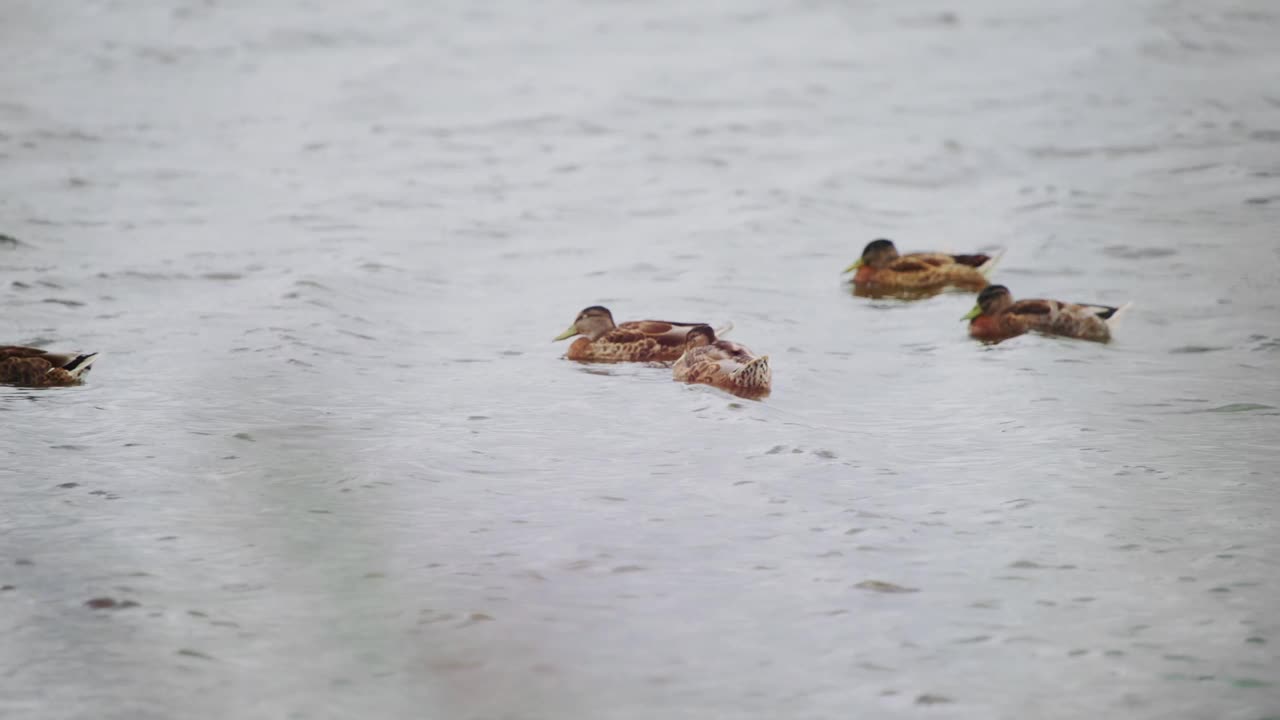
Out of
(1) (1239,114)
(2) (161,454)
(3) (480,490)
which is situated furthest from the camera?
(1) (1239,114)

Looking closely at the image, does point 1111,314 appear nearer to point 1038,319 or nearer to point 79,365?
point 1038,319

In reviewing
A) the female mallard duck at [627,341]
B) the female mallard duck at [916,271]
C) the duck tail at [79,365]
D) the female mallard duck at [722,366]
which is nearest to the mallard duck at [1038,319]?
Answer: the female mallard duck at [916,271]

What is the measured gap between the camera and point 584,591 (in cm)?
636

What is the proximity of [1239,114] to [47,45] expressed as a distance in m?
17.8

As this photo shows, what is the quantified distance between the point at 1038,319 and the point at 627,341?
3.04 metres

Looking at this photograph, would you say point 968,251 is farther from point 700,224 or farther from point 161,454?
point 161,454

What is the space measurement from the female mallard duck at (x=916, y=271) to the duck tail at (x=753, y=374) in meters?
3.73

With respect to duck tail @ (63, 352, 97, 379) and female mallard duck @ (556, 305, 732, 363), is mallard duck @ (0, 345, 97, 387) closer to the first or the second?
duck tail @ (63, 352, 97, 379)

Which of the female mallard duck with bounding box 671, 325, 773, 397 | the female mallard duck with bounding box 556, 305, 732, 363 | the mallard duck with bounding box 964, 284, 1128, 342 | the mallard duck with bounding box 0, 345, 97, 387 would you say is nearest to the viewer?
the mallard duck with bounding box 0, 345, 97, 387

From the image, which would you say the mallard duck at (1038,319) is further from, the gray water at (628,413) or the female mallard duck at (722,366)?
the female mallard duck at (722,366)

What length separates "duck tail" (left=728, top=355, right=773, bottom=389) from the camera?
31.6 feet

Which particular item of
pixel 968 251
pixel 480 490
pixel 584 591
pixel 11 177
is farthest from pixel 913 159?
pixel 584 591

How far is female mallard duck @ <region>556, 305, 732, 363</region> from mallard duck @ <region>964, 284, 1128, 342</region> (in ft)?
7.64

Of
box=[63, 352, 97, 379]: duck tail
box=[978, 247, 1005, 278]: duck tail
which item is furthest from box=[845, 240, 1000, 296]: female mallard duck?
box=[63, 352, 97, 379]: duck tail
